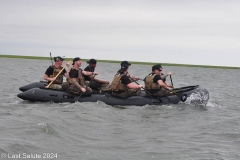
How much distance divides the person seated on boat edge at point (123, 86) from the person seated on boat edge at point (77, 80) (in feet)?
3.22

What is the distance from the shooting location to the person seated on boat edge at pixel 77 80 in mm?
17469

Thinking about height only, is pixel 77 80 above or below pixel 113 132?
above

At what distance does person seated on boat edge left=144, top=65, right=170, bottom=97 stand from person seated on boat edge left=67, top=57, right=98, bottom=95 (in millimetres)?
2334

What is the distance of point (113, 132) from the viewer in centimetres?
1270

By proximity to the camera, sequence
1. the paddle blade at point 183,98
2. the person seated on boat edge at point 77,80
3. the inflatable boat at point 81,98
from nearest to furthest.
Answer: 1. the person seated on boat edge at point 77,80
2. the inflatable boat at point 81,98
3. the paddle blade at point 183,98

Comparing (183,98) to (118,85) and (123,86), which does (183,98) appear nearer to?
(123,86)

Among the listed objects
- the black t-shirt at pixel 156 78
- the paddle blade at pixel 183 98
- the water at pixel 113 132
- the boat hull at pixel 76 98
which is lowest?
the water at pixel 113 132

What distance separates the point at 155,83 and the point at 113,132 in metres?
6.33

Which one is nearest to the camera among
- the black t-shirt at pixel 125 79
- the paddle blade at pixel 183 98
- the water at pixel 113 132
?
the water at pixel 113 132

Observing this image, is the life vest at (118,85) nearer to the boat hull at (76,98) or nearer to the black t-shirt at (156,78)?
the boat hull at (76,98)

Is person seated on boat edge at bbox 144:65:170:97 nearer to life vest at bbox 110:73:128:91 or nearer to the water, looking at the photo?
the water

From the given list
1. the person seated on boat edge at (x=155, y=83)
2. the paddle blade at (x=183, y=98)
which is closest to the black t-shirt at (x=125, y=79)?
the person seated on boat edge at (x=155, y=83)

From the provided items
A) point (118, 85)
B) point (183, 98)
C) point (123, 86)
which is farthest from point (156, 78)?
point (183, 98)

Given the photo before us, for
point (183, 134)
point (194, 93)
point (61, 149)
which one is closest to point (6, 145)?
point (61, 149)
